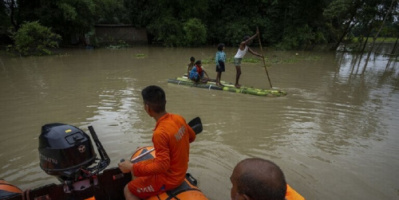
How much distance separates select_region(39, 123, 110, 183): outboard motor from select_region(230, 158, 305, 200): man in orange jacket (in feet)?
5.16

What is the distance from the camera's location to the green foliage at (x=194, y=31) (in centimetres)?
2239

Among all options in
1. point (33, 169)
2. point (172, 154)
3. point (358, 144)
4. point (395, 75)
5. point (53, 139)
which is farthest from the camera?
point (395, 75)

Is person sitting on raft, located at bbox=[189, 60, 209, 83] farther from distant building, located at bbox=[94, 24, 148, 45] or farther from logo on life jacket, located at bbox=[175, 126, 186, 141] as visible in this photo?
distant building, located at bbox=[94, 24, 148, 45]

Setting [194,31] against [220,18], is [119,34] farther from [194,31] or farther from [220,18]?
[220,18]

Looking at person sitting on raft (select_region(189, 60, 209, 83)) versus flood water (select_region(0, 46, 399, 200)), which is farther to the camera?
person sitting on raft (select_region(189, 60, 209, 83))

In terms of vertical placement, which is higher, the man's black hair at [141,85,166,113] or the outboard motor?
the man's black hair at [141,85,166,113]

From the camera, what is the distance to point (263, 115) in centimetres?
614

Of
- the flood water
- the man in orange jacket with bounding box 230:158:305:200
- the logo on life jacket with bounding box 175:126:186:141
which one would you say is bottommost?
the flood water

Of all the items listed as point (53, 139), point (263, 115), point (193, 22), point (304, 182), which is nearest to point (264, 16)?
point (193, 22)

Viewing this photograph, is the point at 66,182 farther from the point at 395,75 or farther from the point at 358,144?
the point at 395,75

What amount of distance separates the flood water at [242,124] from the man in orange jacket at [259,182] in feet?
7.17

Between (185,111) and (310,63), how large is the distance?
1057 centimetres

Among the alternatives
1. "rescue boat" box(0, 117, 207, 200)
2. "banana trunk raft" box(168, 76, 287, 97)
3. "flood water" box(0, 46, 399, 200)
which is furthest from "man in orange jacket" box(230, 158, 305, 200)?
"banana trunk raft" box(168, 76, 287, 97)

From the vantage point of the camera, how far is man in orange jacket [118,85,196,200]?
208cm
